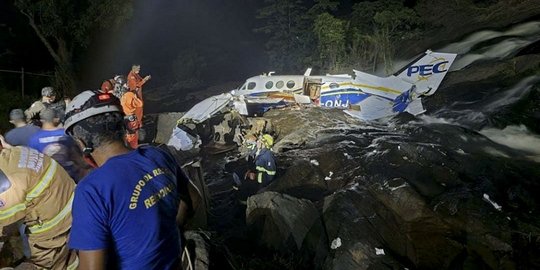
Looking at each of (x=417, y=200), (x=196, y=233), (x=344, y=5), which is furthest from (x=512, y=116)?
(x=344, y=5)

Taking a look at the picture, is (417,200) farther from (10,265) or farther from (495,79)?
(495,79)

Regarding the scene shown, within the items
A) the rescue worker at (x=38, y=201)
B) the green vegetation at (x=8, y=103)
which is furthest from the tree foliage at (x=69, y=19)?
the rescue worker at (x=38, y=201)

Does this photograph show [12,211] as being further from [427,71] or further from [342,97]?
[427,71]

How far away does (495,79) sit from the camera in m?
18.9

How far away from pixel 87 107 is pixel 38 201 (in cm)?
112

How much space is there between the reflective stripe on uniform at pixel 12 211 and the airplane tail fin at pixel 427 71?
15559 millimetres

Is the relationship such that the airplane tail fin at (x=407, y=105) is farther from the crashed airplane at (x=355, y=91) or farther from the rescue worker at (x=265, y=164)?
the rescue worker at (x=265, y=164)

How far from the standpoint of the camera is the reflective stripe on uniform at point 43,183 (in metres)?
2.89

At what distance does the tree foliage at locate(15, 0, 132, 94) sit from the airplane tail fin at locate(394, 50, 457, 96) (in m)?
12.5

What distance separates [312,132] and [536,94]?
27.4 feet

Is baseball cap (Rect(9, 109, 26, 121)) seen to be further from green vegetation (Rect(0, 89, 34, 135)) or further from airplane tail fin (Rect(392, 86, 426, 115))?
airplane tail fin (Rect(392, 86, 426, 115))

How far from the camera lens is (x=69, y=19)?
63.4 ft

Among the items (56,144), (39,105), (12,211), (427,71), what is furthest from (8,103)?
(427,71)

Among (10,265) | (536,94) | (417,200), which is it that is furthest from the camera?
(536,94)
